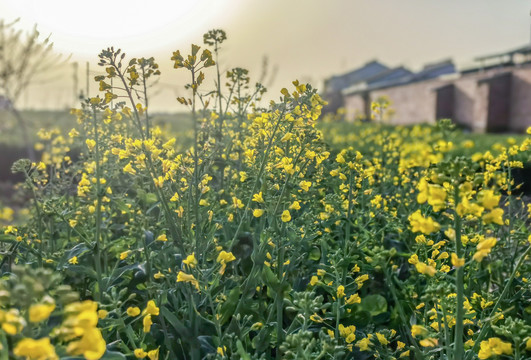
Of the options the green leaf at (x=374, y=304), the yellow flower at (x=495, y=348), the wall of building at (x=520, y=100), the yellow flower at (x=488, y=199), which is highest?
the wall of building at (x=520, y=100)

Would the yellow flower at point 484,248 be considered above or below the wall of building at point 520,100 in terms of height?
below

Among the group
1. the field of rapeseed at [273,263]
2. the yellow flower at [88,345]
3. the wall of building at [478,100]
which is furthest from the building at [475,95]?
the yellow flower at [88,345]

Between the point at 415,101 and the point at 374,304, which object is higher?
the point at 415,101

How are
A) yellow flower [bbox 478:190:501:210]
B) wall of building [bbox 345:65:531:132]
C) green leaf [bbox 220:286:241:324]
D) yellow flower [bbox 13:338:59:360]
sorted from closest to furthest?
1. yellow flower [bbox 13:338:59:360]
2. yellow flower [bbox 478:190:501:210]
3. green leaf [bbox 220:286:241:324]
4. wall of building [bbox 345:65:531:132]

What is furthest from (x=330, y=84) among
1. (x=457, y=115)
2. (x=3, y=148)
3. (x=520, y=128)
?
(x=3, y=148)

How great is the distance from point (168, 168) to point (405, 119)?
40314 millimetres

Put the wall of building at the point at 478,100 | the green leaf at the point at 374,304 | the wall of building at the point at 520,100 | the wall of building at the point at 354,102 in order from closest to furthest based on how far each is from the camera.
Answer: the green leaf at the point at 374,304
the wall of building at the point at 520,100
the wall of building at the point at 478,100
the wall of building at the point at 354,102

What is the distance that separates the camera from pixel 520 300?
2695 mm

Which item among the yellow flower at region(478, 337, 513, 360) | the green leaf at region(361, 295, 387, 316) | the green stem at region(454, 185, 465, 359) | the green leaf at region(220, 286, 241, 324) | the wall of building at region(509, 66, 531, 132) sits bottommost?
the green leaf at region(361, 295, 387, 316)

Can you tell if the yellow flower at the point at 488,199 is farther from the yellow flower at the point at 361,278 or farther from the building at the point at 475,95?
the building at the point at 475,95

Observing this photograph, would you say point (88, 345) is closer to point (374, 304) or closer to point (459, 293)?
point (459, 293)

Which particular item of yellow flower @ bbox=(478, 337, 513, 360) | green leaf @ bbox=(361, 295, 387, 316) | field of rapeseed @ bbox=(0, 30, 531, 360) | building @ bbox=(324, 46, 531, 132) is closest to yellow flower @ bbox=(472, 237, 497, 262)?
field of rapeseed @ bbox=(0, 30, 531, 360)

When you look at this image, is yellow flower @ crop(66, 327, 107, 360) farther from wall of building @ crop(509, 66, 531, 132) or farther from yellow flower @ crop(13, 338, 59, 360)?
wall of building @ crop(509, 66, 531, 132)

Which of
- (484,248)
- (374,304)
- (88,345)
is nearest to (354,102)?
(374,304)
